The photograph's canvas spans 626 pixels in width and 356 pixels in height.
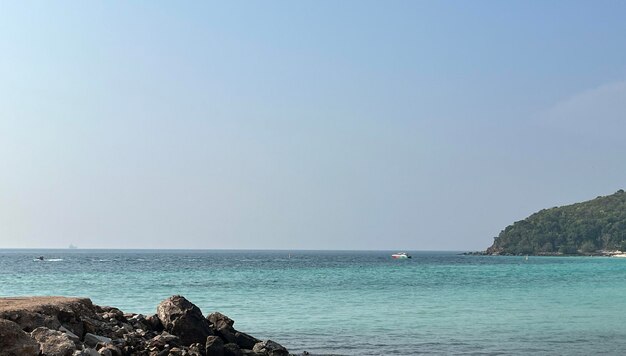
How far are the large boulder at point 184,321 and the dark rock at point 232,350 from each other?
2.71 feet

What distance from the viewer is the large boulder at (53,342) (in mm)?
16031

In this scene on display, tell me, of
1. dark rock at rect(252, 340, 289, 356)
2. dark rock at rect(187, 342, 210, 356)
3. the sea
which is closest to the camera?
dark rock at rect(187, 342, 210, 356)

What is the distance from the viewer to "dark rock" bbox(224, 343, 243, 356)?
69.9 feet

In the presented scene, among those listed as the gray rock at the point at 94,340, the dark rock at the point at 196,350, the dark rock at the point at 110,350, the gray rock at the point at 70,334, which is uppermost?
the gray rock at the point at 70,334

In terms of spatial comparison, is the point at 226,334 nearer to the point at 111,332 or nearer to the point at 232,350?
the point at 232,350

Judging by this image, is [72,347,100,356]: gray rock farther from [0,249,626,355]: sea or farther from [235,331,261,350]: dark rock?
[0,249,626,355]: sea

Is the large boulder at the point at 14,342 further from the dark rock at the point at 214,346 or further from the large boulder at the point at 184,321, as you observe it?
the large boulder at the point at 184,321

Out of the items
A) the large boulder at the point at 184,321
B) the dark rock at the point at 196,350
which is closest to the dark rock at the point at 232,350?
the dark rock at the point at 196,350

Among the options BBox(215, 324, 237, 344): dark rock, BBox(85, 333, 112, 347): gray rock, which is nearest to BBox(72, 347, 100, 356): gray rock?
BBox(85, 333, 112, 347): gray rock

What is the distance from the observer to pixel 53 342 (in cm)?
1642

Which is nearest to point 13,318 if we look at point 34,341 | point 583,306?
point 34,341

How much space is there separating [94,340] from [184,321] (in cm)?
383

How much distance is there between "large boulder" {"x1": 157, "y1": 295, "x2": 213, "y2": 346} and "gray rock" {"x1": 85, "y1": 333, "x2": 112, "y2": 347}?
9.70ft

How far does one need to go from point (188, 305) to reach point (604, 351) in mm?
15493
